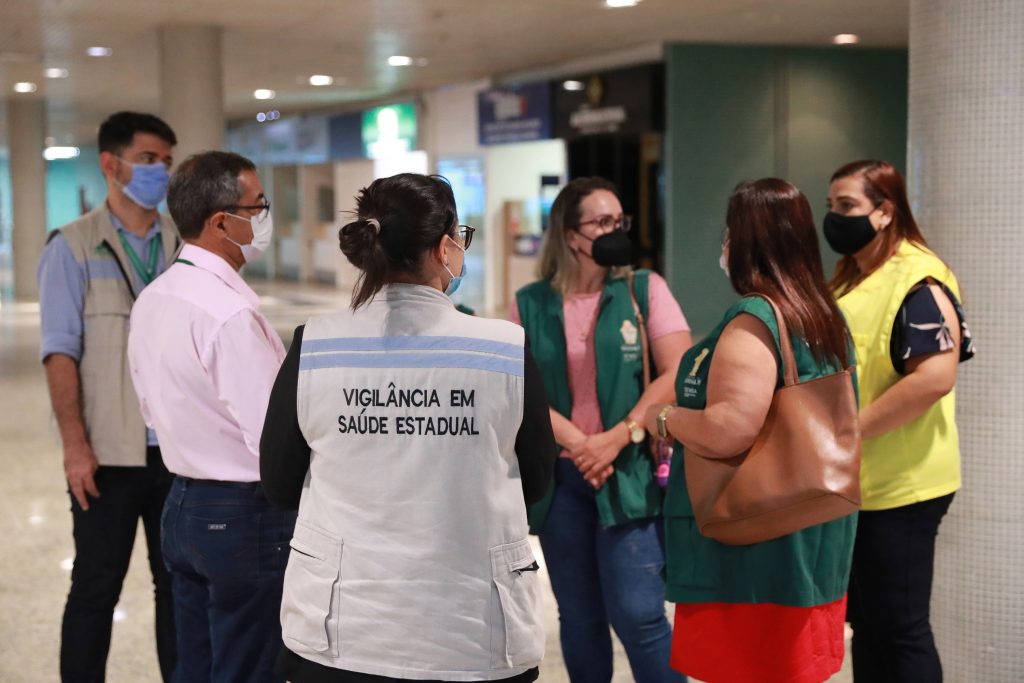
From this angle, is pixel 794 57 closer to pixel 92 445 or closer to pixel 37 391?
pixel 37 391

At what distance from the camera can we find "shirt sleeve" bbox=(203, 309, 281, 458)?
2.30 meters

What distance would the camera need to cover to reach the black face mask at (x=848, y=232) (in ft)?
9.44

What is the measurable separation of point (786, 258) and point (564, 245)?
2.67 ft

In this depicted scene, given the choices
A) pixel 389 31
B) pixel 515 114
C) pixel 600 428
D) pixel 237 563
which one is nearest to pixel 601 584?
pixel 600 428

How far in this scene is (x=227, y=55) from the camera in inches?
542

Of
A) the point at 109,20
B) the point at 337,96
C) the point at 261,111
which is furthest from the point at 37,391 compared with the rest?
the point at 261,111

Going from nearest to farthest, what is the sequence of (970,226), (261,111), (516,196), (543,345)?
1. (543,345)
2. (970,226)
3. (516,196)
4. (261,111)

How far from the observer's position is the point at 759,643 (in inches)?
94.0

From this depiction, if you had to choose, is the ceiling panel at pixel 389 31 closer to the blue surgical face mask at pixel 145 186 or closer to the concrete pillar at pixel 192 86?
the concrete pillar at pixel 192 86

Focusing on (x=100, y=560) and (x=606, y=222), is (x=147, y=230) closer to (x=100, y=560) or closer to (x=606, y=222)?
(x=100, y=560)

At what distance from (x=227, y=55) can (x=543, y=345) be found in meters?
11.9

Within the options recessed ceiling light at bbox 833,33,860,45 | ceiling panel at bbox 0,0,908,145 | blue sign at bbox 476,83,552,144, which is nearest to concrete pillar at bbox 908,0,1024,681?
ceiling panel at bbox 0,0,908,145

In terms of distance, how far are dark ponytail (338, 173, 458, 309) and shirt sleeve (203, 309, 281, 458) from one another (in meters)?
0.54

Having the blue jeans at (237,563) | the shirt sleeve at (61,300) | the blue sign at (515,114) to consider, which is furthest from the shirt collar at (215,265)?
the blue sign at (515,114)
